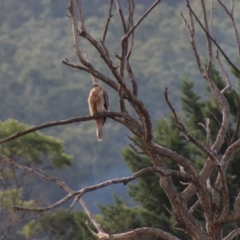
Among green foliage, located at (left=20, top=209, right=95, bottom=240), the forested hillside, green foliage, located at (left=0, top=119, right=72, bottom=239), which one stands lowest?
green foliage, located at (left=20, top=209, right=95, bottom=240)

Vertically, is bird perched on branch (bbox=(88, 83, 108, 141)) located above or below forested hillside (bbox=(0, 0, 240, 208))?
below

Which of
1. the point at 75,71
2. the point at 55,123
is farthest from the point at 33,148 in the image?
the point at 75,71

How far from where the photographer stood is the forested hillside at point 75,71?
141 feet

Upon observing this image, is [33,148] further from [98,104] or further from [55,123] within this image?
[55,123]

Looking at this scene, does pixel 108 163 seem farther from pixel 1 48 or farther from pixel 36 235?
pixel 36 235

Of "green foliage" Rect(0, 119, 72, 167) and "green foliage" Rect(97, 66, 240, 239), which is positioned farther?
"green foliage" Rect(0, 119, 72, 167)

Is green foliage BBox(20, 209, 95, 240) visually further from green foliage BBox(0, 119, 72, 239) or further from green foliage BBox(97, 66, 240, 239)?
green foliage BBox(97, 66, 240, 239)

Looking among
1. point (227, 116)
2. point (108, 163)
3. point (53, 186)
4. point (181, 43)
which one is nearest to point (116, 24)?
point (181, 43)

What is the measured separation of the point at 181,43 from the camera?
184ft

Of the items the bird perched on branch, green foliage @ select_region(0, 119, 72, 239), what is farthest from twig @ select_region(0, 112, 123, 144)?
green foliage @ select_region(0, 119, 72, 239)

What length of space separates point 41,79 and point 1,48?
4520 millimetres

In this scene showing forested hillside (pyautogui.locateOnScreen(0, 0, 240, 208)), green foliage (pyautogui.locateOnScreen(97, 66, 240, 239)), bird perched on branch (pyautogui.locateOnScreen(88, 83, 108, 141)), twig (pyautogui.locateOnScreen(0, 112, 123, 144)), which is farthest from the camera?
forested hillside (pyautogui.locateOnScreen(0, 0, 240, 208))

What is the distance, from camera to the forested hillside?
1693 inches

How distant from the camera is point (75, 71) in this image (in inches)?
1941
